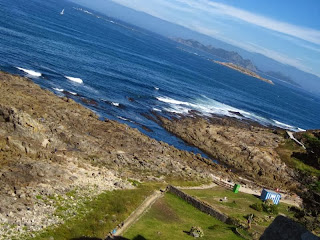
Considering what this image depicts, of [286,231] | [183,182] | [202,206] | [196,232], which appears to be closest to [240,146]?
[183,182]

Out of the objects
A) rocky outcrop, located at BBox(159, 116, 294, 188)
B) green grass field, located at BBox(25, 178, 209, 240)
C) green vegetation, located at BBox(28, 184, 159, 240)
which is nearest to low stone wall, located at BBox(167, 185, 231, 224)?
green grass field, located at BBox(25, 178, 209, 240)

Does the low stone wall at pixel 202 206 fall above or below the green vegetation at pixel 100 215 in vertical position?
above

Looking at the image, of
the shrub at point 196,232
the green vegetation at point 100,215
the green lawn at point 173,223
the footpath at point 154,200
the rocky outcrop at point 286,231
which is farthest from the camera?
the shrub at point 196,232

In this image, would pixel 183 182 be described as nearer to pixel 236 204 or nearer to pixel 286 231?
pixel 236 204

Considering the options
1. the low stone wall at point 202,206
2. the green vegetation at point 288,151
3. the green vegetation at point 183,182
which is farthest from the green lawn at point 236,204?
the green vegetation at point 288,151

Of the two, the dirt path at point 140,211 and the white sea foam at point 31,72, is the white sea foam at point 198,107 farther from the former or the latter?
the dirt path at point 140,211

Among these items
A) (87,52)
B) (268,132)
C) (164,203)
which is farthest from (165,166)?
(87,52)
